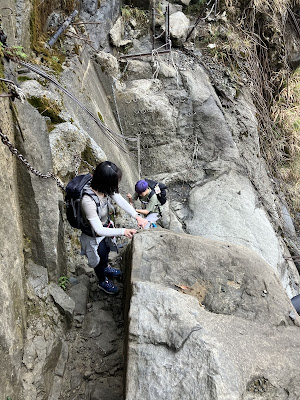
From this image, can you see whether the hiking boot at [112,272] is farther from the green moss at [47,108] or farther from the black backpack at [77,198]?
the green moss at [47,108]

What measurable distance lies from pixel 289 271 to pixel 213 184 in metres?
2.27

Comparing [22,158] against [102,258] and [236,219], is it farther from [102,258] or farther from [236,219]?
[236,219]

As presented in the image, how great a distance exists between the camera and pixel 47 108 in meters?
3.89

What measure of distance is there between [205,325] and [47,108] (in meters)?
3.11

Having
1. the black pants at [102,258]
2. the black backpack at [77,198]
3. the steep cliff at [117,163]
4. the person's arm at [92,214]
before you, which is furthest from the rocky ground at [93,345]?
the person's arm at [92,214]

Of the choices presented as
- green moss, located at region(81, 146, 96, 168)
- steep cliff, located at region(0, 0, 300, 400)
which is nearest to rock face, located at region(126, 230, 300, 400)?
steep cliff, located at region(0, 0, 300, 400)

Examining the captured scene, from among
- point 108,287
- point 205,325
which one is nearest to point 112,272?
point 108,287

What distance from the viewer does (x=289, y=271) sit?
240 inches

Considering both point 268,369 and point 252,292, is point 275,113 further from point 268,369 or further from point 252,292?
point 268,369

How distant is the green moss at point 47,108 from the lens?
12.6ft

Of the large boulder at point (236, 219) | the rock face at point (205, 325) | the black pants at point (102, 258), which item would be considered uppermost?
the rock face at point (205, 325)

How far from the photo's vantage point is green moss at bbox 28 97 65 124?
12.6 feet

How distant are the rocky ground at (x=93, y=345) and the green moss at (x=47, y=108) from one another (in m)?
2.04

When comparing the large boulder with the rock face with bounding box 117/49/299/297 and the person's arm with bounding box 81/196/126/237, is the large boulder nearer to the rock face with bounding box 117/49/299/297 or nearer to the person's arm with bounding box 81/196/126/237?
the rock face with bounding box 117/49/299/297
